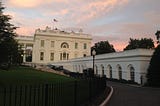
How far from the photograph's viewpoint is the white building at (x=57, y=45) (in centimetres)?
12075

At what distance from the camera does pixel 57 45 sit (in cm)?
12344

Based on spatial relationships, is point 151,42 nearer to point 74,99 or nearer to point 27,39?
point 27,39

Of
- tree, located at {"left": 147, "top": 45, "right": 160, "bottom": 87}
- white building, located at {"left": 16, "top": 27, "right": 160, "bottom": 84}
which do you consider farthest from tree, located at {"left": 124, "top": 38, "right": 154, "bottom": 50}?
Result: tree, located at {"left": 147, "top": 45, "right": 160, "bottom": 87}

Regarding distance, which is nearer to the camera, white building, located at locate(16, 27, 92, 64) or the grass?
the grass

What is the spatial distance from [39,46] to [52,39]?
5.79 metres

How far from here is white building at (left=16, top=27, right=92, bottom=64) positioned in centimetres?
12075

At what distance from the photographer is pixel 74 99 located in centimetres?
1289

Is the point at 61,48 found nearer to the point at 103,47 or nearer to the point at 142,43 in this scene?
the point at 103,47

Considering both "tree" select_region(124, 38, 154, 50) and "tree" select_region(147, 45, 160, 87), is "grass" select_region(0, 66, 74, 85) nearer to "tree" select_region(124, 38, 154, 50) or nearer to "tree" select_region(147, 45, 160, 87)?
"tree" select_region(147, 45, 160, 87)

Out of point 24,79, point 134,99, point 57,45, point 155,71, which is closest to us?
point 134,99

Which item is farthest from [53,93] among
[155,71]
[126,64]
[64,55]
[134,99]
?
[64,55]

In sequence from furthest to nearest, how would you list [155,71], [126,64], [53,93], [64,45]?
[64,45] < [126,64] < [155,71] < [53,93]

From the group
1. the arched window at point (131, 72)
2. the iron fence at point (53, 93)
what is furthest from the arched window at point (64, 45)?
the iron fence at point (53, 93)

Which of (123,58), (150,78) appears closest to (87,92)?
(150,78)
